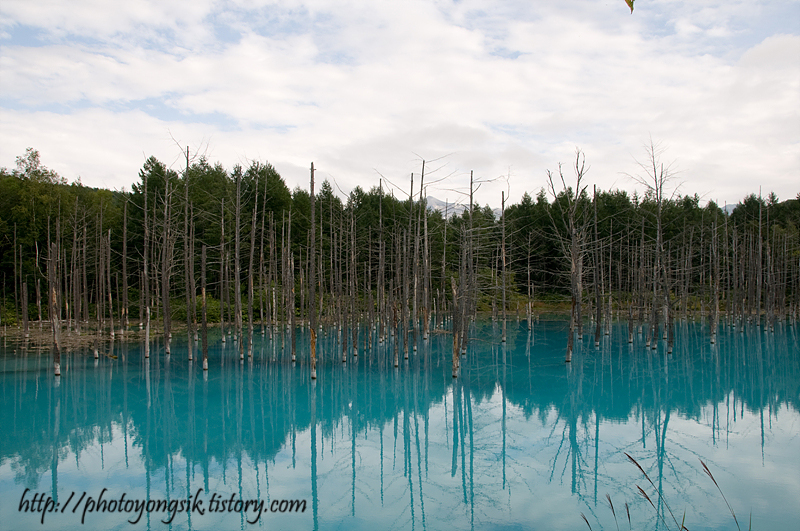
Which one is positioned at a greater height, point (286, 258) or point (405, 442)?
point (286, 258)

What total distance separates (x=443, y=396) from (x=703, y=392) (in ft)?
24.6

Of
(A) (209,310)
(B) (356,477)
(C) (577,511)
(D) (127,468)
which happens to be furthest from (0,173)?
(C) (577,511)

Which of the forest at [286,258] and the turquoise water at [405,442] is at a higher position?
the forest at [286,258]

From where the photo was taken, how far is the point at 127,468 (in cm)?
893

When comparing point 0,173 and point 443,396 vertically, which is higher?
point 0,173

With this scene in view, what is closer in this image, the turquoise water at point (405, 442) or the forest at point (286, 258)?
the turquoise water at point (405, 442)

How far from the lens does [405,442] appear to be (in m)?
10.6

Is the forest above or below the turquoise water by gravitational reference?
above

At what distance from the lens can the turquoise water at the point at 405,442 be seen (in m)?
7.23

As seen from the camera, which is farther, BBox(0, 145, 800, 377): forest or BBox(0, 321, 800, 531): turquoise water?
BBox(0, 145, 800, 377): forest

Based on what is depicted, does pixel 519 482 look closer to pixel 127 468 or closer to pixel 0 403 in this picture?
pixel 127 468

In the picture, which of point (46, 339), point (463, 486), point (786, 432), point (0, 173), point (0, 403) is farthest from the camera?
point (0, 173)

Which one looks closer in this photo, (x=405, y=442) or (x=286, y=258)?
(x=405, y=442)

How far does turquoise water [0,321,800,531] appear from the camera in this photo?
Result: 7.23 m
